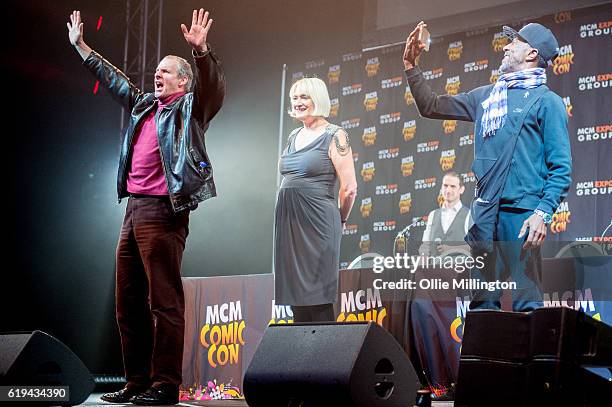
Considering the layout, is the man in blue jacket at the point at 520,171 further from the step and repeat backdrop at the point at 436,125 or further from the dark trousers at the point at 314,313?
the step and repeat backdrop at the point at 436,125

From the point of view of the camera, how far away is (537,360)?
2.62 meters

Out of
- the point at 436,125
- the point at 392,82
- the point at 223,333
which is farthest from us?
the point at 392,82

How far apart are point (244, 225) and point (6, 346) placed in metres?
4.10

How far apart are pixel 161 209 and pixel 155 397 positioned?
81cm

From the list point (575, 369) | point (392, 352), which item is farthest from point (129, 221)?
point (575, 369)

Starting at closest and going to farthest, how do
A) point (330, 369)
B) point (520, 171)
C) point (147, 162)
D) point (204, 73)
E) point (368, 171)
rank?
point (330, 369)
point (520, 171)
point (204, 73)
point (147, 162)
point (368, 171)

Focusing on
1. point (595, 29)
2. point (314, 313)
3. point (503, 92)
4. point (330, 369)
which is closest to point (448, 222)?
point (595, 29)

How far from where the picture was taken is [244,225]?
24.1 feet

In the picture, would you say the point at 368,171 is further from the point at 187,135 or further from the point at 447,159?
the point at 187,135

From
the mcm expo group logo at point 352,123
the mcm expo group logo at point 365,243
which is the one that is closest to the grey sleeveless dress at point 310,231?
the mcm expo group logo at point 365,243

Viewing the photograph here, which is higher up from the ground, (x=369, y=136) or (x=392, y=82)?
(x=392, y=82)

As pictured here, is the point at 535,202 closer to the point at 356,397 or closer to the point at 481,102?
the point at 481,102

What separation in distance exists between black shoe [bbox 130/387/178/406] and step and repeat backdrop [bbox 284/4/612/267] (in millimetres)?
3807

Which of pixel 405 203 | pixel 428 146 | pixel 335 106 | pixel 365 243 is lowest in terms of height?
pixel 365 243
